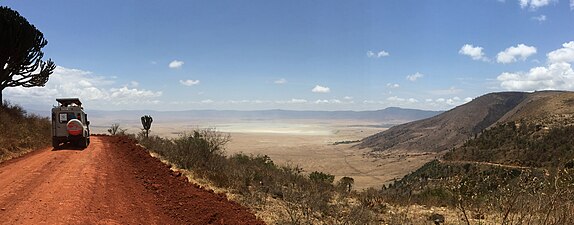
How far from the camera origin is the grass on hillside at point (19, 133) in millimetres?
16505

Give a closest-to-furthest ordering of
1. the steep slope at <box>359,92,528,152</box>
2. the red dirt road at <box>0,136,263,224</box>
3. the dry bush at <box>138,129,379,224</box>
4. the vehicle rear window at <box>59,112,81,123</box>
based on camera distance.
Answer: the red dirt road at <box>0,136,263,224</box> → the dry bush at <box>138,129,379,224</box> → the vehicle rear window at <box>59,112,81,123</box> → the steep slope at <box>359,92,528,152</box>

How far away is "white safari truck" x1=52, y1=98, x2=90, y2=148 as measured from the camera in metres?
18.3

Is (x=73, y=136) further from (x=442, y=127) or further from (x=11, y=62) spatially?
(x=442, y=127)

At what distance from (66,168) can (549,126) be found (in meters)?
65.7

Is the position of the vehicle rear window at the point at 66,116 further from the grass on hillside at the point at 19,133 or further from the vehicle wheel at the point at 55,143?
the grass on hillside at the point at 19,133

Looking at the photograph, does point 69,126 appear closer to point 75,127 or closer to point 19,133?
point 75,127

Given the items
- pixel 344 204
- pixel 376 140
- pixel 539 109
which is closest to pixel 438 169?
pixel 539 109


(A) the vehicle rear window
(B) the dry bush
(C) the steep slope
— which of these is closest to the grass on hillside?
(A) the vehicle rear window

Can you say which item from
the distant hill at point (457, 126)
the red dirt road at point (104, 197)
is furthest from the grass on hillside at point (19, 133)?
the distant hill at point (457, 126)

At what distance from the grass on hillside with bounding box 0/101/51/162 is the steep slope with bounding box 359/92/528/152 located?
9927cm

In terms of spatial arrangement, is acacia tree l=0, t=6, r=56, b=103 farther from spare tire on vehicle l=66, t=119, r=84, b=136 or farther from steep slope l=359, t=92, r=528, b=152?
steep slope l=359, t=92, r=528, b=152

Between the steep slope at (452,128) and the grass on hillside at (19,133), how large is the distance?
99.3 metres

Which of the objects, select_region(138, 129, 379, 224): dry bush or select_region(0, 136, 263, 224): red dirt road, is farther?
select_region(138, 129, 379, 224): dry bush

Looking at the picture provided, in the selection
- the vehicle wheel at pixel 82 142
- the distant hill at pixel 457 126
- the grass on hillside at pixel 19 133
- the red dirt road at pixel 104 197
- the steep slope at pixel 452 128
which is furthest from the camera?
the steep slope at pixel 452 128
